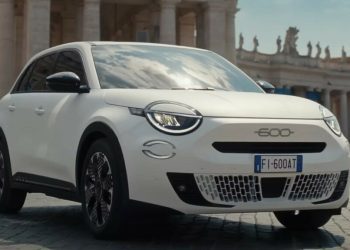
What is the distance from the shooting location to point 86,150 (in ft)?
19.7

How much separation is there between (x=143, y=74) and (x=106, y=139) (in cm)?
88

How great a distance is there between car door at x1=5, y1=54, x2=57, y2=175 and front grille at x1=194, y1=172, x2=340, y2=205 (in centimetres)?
221

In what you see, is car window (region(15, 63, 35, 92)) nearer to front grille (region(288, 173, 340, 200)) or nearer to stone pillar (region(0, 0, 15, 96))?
front grille (region(288, 173, 340, 200))

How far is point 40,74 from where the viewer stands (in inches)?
301

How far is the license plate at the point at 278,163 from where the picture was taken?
17.0 feet

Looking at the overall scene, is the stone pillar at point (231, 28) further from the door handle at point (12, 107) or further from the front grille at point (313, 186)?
the front grille at point (313, 186)

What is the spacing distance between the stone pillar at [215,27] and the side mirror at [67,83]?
39.0 metres

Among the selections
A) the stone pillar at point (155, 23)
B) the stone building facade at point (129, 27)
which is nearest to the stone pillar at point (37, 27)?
the stone building facade at point (129, 27)

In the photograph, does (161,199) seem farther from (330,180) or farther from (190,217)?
(190,217)

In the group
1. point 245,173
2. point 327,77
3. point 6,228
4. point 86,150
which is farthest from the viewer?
point 327,77

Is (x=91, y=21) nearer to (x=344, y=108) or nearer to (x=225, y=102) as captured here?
(x=225, y=102)

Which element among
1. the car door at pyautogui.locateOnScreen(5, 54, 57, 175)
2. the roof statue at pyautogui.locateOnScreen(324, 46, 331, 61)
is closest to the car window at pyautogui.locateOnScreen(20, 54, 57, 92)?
the car door at pyautogui.locateOnScreen(5, 54, 57, 175)

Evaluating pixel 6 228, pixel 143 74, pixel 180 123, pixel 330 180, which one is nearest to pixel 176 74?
pixel 143 74

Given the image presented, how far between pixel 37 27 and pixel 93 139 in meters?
36.5
